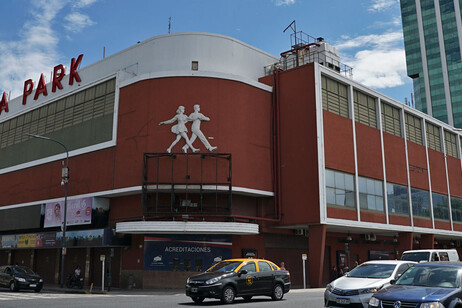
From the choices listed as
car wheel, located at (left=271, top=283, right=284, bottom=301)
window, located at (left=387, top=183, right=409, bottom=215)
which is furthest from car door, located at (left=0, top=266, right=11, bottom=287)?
window, located at (left=387, top=183, right=409, bottom=215)

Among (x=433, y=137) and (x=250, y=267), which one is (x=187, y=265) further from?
(x=433, y=137)

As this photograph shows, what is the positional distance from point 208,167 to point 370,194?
44.1ft

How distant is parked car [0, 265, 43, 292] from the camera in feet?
91.2

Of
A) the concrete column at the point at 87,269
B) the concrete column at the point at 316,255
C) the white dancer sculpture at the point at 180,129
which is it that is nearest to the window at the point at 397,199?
the concrete column at the point at 316,255

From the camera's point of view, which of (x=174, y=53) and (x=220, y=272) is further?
(x=174, y=53)

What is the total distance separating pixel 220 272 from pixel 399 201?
26.5 m

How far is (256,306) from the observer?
16359 mm

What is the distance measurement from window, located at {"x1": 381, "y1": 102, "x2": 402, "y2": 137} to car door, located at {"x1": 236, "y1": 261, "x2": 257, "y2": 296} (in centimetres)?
2555

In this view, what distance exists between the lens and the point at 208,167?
3206 cm

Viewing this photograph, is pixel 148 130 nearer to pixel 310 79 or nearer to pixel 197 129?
pixel 197 129

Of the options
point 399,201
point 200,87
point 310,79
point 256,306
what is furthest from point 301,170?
point 256,306

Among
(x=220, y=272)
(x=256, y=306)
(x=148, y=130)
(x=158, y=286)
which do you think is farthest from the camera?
(x=148, y=130)

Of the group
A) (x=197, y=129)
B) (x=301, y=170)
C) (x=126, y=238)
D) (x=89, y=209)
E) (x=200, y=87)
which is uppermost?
(x=200, y=87)

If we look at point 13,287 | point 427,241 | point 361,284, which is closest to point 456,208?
point 427,241
